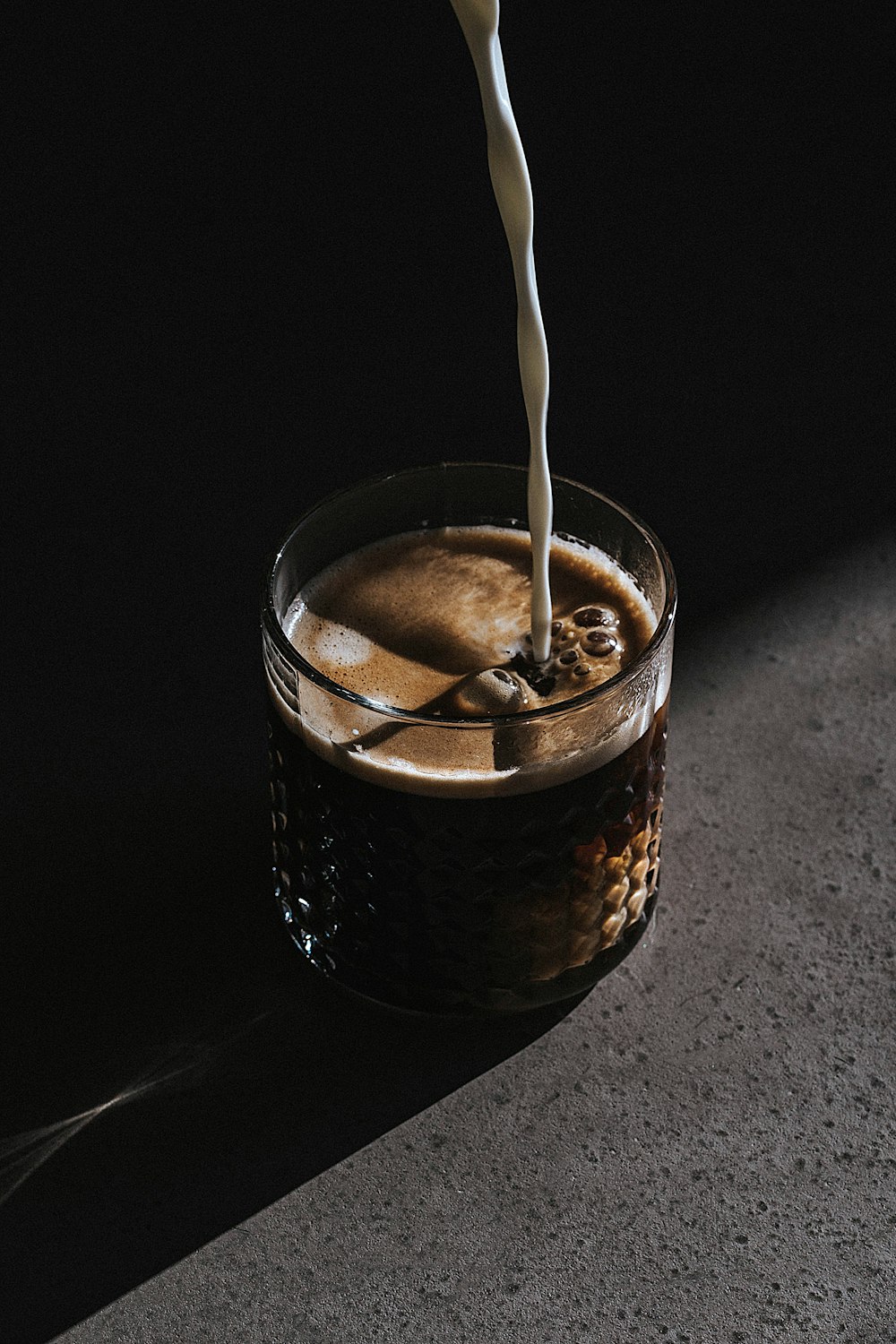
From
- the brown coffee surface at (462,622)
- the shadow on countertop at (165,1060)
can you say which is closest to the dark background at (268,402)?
the shadow on countertop at (165,1060)

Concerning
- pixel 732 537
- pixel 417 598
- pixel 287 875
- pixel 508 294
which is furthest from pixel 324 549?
pixel 508 294

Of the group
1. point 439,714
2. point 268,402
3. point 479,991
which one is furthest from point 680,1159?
point 268,402

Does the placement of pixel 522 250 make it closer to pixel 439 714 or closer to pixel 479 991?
pixel 439 714

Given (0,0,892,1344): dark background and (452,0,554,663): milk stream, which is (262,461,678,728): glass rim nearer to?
(452,0,554,663): milk stream

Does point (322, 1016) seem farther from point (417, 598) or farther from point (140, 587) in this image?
point (140, 587)

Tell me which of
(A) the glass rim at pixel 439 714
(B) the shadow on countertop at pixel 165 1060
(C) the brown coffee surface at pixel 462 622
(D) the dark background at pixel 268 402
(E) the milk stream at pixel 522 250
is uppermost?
(E) the milk stream at pixel 522 250

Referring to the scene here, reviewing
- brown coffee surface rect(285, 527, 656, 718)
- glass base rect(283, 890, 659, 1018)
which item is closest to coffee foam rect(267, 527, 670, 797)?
brown coffee surface rect(285, 527, 656, 718)

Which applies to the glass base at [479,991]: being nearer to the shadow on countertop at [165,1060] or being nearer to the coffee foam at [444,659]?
the shadow on countertop at [165,1060]
